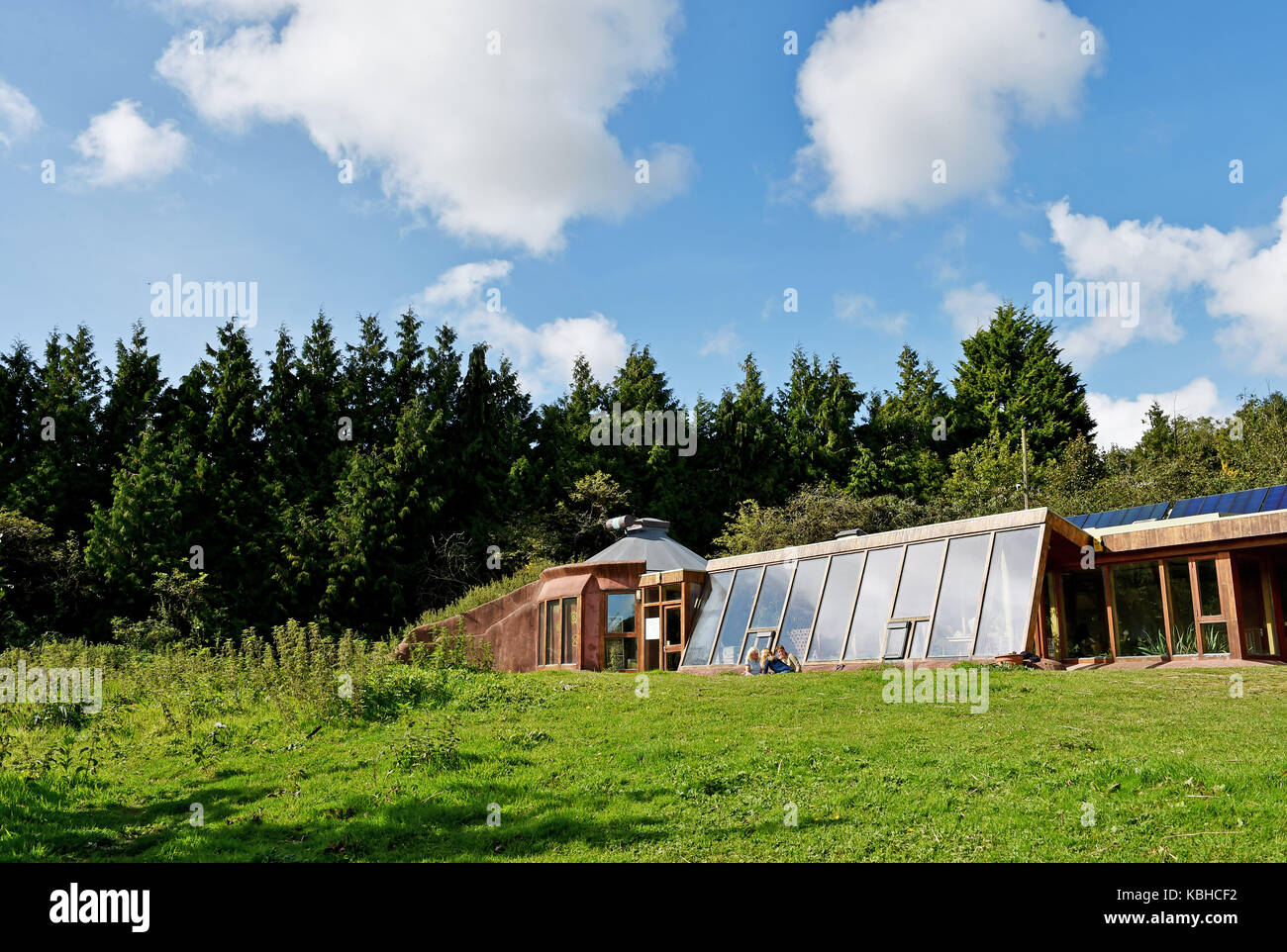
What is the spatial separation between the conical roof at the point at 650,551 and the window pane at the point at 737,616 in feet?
8.39

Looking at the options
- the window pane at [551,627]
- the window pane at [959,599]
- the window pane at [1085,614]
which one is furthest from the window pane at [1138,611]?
the window pane at [551,627]

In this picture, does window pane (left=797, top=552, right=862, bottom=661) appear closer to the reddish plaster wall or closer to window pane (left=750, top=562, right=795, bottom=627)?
window pane (left=750, top=562, right=795, bottom=627)

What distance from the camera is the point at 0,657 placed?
51.7ft

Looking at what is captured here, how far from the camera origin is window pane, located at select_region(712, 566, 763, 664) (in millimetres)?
18375

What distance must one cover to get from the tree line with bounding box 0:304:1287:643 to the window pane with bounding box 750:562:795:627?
1058 centimetres

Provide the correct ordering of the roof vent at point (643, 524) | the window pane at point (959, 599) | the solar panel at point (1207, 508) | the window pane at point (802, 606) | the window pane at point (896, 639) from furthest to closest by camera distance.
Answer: the roof vent at point (643, 524)
the window pane at point (802, 606)
the solar panel at point (1207, 508)
the window pane at point (896, 639)
the window pane at point (959, 599)

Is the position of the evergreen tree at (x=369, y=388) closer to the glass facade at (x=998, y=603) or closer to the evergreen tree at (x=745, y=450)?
the evergreen tree at (x=745, y=450)

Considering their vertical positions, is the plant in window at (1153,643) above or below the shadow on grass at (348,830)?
above

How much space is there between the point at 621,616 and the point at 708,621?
2400 millimetres

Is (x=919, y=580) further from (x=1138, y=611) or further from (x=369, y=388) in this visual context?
(x=369, y=388)

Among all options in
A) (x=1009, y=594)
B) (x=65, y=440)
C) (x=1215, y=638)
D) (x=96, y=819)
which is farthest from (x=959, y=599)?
(x=65, y=440)

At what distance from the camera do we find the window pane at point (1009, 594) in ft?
46.9
